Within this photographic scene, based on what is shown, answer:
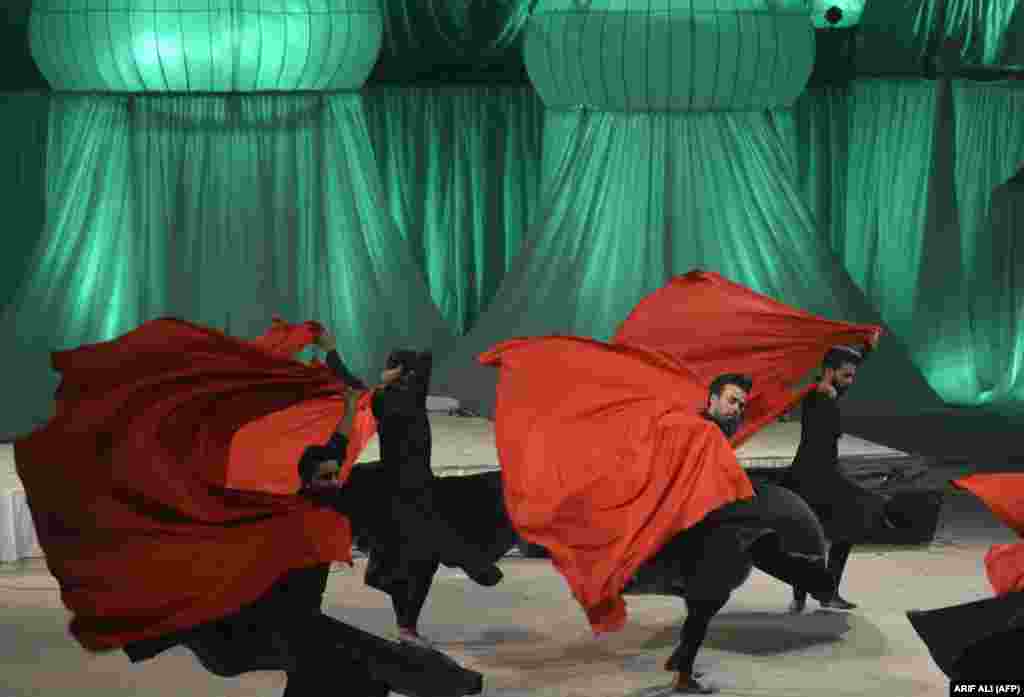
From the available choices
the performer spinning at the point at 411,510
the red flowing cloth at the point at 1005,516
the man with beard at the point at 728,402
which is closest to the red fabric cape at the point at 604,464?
the man with beard at the point at 728,402

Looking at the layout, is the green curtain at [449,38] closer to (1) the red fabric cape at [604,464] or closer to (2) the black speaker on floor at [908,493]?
(2) the black speaker on floor at [908,493]

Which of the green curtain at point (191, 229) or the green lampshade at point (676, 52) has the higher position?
the green lampshade at point (676, 52)

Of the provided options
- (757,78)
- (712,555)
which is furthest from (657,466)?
(757,78)

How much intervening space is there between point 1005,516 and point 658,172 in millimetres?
4014

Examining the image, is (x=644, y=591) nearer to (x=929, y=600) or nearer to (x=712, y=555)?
(x=712, y=555)

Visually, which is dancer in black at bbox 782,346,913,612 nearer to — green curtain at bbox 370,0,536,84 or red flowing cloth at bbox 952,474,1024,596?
red flowing cloth at bbox 952,474,1024,596

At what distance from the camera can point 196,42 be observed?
11.1 metres

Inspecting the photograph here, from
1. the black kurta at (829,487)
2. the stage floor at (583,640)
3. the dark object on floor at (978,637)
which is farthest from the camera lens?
the black kurta at (829,487)

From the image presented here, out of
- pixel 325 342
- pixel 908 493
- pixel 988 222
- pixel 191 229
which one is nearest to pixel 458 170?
pixel 191 229

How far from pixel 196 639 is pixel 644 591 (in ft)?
5.18

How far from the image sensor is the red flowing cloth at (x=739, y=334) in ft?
29.9

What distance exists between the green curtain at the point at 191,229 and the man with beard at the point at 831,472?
10.2 ft

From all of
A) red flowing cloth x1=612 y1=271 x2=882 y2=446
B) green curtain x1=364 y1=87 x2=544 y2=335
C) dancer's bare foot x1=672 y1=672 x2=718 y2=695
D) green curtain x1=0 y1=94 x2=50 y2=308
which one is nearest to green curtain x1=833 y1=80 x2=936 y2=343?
green curtain x1=364 y1=87 x2=544 y2=335

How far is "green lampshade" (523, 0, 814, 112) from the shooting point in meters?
A: 11.0
